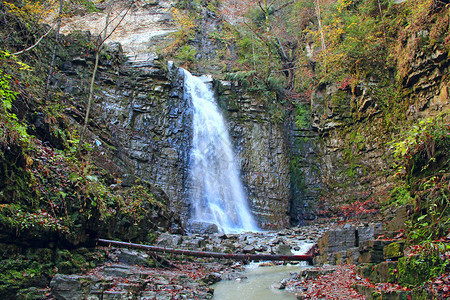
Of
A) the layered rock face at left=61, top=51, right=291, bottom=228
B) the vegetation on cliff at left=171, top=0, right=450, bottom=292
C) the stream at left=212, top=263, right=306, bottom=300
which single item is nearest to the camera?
the vegetation on cliff at left=171, top=0, right=450, bottom=292

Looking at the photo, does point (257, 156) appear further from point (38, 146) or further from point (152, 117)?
point (38, 146)

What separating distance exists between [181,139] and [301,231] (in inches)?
337

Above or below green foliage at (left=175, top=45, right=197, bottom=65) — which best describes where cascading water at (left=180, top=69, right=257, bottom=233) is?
below

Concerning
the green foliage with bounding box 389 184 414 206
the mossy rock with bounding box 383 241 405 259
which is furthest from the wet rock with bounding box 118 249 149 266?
the green foliage with bounding box 389 184 414 206

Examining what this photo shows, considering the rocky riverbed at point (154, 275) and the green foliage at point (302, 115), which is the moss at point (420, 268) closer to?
the rocky riverbed at point (154, 275)

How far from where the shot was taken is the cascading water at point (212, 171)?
16.5 meters

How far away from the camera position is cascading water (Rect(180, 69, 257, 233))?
16484 mm

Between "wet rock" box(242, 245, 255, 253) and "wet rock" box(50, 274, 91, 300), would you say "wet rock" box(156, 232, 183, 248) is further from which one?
"wet rock" box(50, 274, 91, 300)

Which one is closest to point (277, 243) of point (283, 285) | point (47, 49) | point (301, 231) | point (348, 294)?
point (301, 231)

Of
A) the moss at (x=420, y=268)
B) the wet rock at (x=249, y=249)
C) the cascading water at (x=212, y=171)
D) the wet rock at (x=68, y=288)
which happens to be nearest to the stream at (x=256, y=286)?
the wet rock at (x=249, y=249)

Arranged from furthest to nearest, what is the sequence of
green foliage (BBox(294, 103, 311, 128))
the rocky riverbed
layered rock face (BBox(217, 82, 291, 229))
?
green foliage (BBox(294, 103, 311, 128))
layered rock face (BBox(217, 82, 291, 229))
the rocky riverbed

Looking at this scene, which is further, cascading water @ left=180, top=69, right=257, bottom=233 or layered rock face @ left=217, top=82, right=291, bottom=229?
layered rock face @ left=217, top=82, right=291, bottom=229

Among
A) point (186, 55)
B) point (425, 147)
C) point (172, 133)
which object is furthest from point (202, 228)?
point (186, 55)

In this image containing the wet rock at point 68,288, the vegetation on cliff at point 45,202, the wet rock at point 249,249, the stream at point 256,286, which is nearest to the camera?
the wet rock at point 68,288
